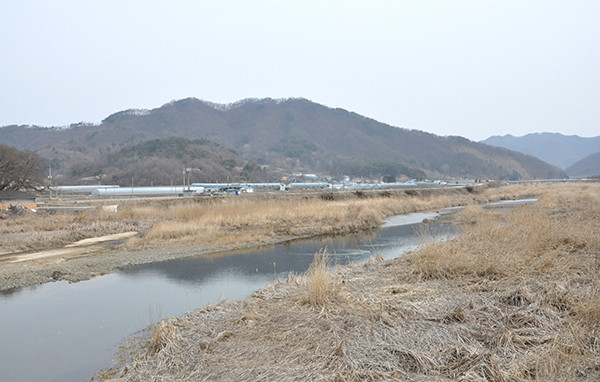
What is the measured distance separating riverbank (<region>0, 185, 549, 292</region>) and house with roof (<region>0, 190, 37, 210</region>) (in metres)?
3.09

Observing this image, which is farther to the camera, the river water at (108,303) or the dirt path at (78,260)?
the dirt path at (78,260)

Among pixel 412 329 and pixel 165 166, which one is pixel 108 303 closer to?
pixel 412 329

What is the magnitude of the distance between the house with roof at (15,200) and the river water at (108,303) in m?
20.4

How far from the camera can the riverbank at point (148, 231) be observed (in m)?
17.6

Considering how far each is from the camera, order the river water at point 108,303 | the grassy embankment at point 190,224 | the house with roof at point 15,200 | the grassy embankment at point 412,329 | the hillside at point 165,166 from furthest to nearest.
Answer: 1. the hillside at point 165,166
2. the house with roof at point 15,200
3. the grassy embankment at point 190,224
4. the river water at point 108,303
5. the grassy embankment at point 412,329

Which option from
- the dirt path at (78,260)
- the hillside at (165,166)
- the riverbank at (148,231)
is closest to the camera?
the dirt path at (78,260)

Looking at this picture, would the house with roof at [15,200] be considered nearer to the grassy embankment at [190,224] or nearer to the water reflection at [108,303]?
the grassy embankment at [190,224]

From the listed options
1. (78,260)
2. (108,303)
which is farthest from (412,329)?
(78,260)

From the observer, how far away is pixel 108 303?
1290 centimetres

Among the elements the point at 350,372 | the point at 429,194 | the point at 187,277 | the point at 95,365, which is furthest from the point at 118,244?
the point at 429,194

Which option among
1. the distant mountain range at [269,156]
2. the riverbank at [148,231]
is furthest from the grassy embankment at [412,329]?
the distant mountain range at [269,156]

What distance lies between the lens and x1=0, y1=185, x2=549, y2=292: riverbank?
695 inches

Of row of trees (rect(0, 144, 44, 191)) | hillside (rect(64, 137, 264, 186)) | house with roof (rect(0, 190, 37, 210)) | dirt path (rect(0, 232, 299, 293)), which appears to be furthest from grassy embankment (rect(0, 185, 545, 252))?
hillside (rect(64, 137, 264, 186))

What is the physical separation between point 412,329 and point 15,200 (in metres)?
34.4
